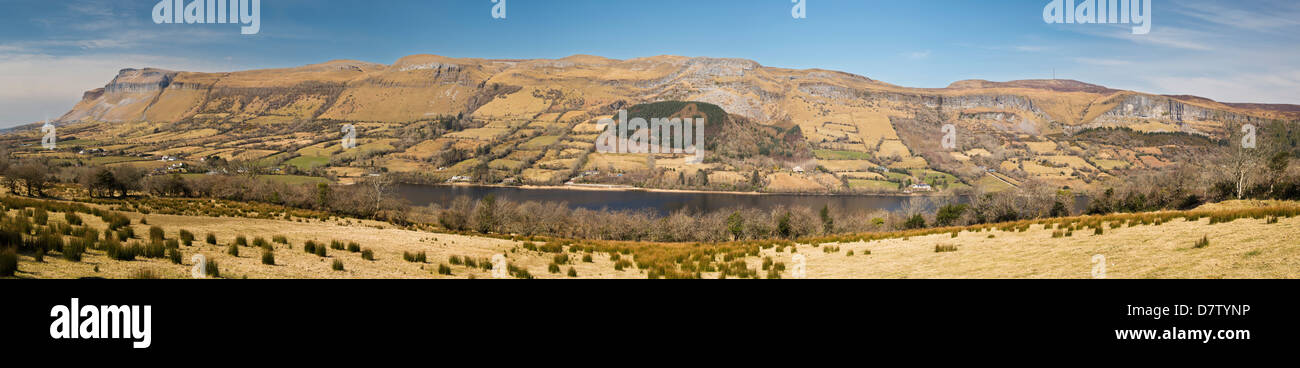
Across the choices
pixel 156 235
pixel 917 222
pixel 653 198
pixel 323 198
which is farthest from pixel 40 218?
pixel 653 198

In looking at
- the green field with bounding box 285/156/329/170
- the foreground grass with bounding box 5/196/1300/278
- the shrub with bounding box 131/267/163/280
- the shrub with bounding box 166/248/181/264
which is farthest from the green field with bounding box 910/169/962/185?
the green field with bounding box 285/156/329/170

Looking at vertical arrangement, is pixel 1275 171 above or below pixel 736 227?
above

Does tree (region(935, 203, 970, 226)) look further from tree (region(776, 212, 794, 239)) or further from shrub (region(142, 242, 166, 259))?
shrub (region(142, 242, 166, 259))

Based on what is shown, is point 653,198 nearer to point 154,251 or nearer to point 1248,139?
point 1248,139

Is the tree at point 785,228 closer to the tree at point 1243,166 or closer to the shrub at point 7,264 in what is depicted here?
the tree at point 1243,166

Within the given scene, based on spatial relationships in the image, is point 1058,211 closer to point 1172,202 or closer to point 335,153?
point 1172,202

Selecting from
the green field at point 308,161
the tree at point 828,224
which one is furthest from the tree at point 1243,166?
the green field at point 308,161
